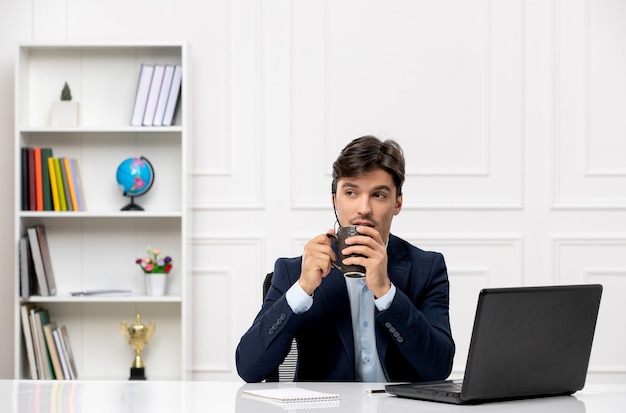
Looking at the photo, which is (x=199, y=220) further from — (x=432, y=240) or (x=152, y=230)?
(x=432, y=240)

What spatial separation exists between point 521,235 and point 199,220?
1.49 metres

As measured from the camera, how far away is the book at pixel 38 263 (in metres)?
3.97

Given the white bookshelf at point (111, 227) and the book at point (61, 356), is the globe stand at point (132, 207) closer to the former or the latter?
the white bookshelf at point (111, 227)

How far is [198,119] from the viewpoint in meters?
4.17

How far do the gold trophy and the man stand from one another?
1944 millimetres

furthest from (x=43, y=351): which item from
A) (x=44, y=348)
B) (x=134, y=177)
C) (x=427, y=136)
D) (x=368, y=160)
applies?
(x=368, y=160)

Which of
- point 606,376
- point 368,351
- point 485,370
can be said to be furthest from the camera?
point 606,376

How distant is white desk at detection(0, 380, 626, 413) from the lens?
62.5 inches

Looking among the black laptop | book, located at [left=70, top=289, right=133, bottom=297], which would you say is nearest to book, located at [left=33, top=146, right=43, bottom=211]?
book, located at [left=70, top=289, right=133, bottom=297]

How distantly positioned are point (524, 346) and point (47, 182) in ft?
9.35

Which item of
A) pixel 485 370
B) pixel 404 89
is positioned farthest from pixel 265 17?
pixel 485 370

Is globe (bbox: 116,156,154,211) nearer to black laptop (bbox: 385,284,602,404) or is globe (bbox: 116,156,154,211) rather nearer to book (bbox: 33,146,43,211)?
book (bbox: 33,146,43,211)

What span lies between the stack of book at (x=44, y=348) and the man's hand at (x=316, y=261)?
2.26m

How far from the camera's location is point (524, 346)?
164 cm
